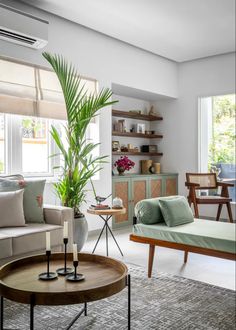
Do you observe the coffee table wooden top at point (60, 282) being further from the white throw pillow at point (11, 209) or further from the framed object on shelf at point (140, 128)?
the framed object on shelf at point (140, 128)

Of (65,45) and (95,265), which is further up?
(65,45)

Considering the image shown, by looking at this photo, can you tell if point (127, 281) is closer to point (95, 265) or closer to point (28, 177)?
point (95, 265)

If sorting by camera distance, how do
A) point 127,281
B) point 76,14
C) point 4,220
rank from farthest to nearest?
1. point 76,14
2. point 4,220
3. point 127,281

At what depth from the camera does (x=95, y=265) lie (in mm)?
2148

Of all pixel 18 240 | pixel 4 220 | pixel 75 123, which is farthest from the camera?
pixel 75 123

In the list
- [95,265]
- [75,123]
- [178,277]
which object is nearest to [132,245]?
[178,277]

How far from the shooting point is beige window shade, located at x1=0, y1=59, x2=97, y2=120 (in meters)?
3.72

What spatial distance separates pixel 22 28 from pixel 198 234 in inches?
100.0

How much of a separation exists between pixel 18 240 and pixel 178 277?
1350 millimetres

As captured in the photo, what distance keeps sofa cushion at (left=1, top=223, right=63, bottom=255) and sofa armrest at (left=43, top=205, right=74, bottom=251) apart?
0.43ft

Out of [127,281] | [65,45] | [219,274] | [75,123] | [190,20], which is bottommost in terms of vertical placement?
[219,274]

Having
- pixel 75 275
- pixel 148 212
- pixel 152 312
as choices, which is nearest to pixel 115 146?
pixel 148 212

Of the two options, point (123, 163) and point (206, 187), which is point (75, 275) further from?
point (206, 187)

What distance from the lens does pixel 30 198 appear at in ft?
10.8
